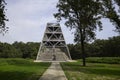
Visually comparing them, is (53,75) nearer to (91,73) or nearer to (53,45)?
(91,73)

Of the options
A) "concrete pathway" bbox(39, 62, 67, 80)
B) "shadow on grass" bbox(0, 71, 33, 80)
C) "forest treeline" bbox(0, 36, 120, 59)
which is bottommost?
"forest treeline" bbox(0, 36, 120, 59)

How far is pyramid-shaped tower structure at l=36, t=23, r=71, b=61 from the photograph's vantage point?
106031 mm

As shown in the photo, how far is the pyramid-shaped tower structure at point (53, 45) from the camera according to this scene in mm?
106031

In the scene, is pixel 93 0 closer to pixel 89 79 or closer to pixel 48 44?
pixel 89 79

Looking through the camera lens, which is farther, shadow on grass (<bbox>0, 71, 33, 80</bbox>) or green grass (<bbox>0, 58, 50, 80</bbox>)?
green grass (<bbox>0, 58, 50, 80</bbox>)

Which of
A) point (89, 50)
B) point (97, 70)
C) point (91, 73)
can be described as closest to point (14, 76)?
point (91, 73)

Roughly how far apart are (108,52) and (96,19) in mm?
77302

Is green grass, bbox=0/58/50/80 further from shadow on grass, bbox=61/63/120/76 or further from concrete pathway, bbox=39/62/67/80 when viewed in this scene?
shadow on grass, bbox=61/63/120/76

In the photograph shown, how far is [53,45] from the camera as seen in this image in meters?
115

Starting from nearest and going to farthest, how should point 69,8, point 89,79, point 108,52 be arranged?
1. point 89,79
2. point 69,8
3. point 108,52

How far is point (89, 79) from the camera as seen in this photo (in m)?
23.0

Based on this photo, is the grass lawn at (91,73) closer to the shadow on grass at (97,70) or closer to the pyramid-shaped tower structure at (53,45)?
the shadow on grass at (97,70)

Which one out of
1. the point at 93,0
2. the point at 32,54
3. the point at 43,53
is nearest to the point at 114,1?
the point at 93,0

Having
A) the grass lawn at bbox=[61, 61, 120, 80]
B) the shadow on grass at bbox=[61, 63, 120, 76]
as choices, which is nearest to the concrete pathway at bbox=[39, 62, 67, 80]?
the grass lawn at bbox=[61, 61, 120, 80]
